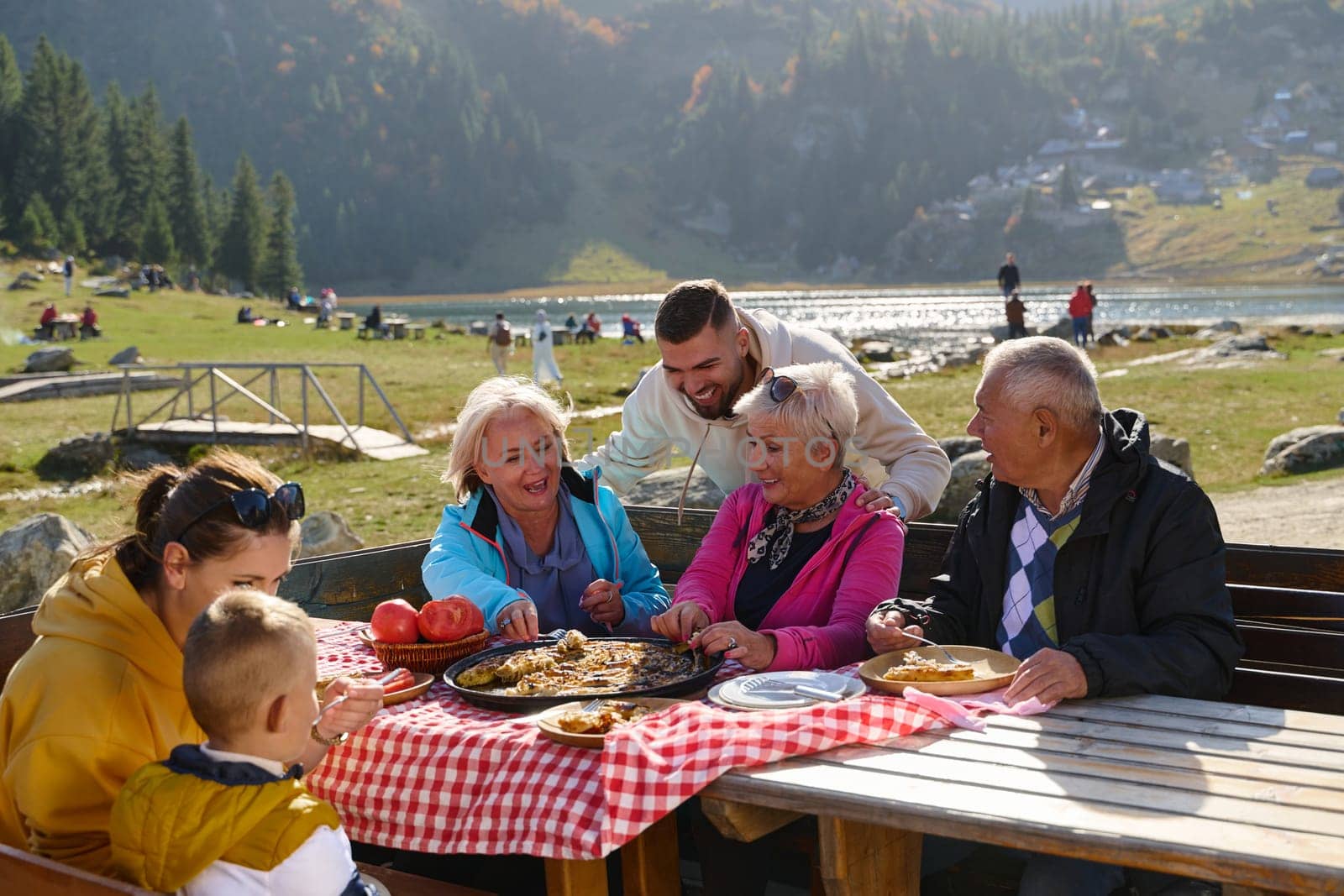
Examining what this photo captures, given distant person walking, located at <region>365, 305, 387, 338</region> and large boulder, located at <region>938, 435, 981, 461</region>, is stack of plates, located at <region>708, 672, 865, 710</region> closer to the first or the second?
large boulder, located at <region>938, 435, 981, 461</region>

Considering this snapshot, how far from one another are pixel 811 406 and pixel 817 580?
58 centimetres

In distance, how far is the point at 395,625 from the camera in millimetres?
3732

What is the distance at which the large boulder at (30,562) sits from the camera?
28.6 feet

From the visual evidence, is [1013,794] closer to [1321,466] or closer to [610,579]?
[610,579]

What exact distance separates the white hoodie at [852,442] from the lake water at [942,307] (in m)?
36.5

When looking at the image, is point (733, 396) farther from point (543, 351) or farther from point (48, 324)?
point (48, 324)

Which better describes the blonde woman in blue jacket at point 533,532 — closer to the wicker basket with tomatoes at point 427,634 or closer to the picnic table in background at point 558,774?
the wicker basket with tomatoes at point 427,634

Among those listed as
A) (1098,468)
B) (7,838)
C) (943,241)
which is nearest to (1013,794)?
(1098,468)

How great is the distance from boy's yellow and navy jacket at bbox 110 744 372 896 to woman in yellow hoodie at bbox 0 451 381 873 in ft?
0.84

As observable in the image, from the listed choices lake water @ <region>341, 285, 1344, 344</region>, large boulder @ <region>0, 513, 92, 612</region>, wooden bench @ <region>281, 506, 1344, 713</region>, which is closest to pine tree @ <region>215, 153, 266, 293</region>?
lake water @ <region>341, 285, 1344, 344</region>

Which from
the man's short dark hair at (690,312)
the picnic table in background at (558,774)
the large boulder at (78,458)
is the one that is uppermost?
the man's short dark hair at (690,312)

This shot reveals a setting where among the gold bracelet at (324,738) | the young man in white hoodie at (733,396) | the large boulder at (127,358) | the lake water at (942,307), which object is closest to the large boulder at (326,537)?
the young man in white hoodie at (733,396)

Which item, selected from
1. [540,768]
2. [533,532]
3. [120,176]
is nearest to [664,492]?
[533,532]

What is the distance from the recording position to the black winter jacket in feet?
10.1
